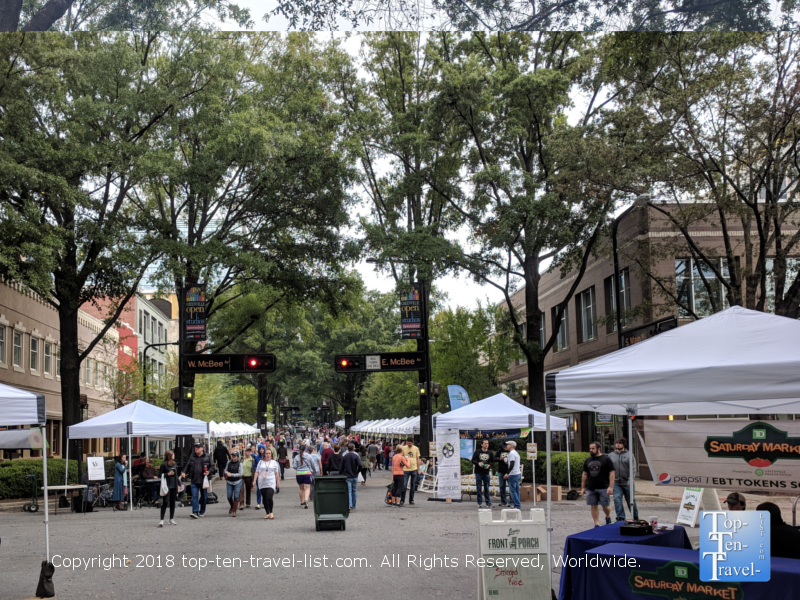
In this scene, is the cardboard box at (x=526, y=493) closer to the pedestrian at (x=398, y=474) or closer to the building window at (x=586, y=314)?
the pedestrian at (x=398, y=474)

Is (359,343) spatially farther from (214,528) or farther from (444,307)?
(214,528)

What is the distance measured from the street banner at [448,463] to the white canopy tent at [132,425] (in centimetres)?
744

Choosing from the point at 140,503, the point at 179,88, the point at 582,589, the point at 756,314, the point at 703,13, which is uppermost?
the point at 179,88

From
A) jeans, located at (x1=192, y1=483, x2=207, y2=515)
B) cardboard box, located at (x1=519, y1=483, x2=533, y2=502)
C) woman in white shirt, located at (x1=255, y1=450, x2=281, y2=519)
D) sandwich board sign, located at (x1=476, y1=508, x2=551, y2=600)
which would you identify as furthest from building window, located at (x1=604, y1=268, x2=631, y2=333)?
sandwich board sign, located at (x1=476, y1=508, x2=551, y2=600)

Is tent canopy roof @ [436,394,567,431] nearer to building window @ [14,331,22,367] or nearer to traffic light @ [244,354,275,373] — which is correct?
traffic light @ [244,354,275,373]

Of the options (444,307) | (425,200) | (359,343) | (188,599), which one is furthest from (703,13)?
(359,343)

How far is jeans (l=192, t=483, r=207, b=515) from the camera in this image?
19.9 metres

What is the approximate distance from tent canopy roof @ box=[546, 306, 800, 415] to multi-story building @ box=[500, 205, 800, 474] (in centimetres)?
1566

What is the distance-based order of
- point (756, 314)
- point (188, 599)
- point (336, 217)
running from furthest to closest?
point (336, 217) < point (188, 599) < point (756, 314)

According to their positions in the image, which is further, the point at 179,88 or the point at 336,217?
the point at 336,217

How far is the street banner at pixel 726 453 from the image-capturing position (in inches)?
354

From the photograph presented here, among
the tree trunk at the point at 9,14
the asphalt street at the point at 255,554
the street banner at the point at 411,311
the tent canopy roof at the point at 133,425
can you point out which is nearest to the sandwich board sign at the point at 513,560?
the asphalt street at the point at 255,554

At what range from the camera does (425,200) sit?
35.0 metres

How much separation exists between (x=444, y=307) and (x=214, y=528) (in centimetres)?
3562
